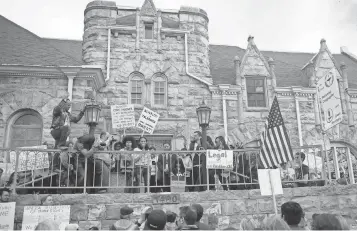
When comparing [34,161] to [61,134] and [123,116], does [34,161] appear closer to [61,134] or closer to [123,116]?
[61,134]

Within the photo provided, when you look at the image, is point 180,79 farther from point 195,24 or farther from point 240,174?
point 240,174

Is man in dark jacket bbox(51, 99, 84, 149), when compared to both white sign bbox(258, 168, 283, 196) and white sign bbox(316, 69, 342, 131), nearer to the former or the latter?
white sign bbox(258, 168, 283, 196)

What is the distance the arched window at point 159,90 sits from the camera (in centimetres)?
1409

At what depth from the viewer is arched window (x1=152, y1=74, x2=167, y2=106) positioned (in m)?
14.1

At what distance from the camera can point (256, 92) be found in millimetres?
15281

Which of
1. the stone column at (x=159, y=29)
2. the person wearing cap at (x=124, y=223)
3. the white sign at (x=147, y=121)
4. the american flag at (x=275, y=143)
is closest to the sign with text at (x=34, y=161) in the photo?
the white sign at (x=147, y=121)

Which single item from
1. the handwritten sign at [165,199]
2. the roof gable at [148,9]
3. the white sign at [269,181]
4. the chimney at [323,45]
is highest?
the roof gable at [148,9]

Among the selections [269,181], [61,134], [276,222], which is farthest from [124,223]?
[61,134]

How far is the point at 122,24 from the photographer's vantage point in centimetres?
1476

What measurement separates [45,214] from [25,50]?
27.3 ft

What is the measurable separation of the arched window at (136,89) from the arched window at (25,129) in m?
3.68

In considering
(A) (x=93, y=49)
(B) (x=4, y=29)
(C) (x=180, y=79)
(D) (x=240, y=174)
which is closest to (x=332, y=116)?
(D) (x=240, y=174)

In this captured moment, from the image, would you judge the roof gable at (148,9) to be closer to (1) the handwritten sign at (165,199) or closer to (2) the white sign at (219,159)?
(2) the white sign at (219,159)

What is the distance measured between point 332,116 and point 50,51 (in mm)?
10588
